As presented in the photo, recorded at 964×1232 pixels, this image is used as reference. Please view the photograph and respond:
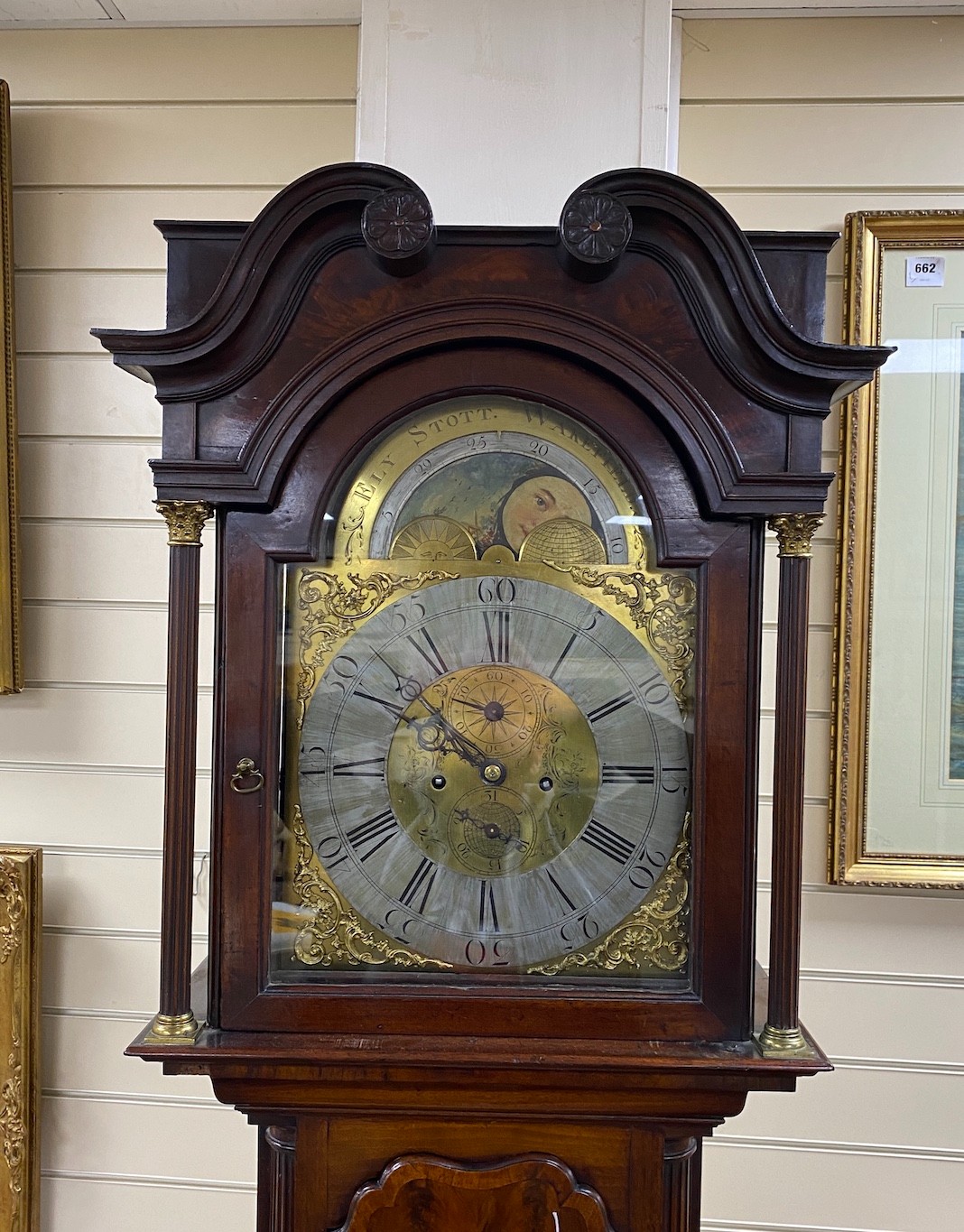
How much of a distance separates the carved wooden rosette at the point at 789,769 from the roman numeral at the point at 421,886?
0.36 m

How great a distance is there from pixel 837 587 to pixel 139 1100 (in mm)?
1369

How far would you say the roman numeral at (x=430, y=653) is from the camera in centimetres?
98

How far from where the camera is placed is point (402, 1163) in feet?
3.25

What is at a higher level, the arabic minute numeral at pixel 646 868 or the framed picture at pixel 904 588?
the framed picture at pixel 904 588

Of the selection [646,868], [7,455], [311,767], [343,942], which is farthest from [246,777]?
[7,455]

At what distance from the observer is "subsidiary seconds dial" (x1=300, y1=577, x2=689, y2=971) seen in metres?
0.98

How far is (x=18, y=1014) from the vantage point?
145 cm

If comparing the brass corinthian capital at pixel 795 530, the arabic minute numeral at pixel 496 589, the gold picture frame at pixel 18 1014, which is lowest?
the gold picture frame at pixel 18 1014

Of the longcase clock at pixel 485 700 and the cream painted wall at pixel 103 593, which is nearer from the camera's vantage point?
the longcase clock at pixel 485 700

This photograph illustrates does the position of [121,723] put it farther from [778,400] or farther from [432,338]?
[778,400]

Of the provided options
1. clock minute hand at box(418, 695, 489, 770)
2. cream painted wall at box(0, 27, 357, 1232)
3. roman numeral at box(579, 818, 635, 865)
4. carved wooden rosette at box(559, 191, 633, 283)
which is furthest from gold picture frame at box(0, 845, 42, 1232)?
carved wooden rosette at box(559, 191, 633, 283)

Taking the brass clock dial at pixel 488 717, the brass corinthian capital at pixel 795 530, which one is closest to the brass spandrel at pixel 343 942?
the brass clock dial at pixel 488 717

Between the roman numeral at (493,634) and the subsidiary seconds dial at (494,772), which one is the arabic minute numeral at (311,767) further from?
the roman numeral at (493,634)

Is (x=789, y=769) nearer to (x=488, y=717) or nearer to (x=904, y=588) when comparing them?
(x=488, y=717)
